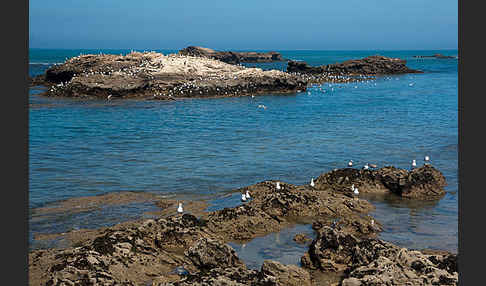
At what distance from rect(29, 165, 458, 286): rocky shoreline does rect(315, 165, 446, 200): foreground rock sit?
5.06 ft

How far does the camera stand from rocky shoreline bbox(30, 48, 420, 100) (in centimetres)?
3884

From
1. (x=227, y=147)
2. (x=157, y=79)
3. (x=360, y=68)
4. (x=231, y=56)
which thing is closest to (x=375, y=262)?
(x=227, y=147)

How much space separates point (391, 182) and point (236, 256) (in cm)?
681

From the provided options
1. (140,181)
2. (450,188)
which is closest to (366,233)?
(450,188)

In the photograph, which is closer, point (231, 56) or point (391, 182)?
point (391, 182)

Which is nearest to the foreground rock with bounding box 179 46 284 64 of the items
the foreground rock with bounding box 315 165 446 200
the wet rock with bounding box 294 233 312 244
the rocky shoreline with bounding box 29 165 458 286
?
the foreground rock with bounding box 315 165 446 200

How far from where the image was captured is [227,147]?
65.8 feet

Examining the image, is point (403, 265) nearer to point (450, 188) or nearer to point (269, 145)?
point (450, 188)

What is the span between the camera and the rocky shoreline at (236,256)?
707 centimetres

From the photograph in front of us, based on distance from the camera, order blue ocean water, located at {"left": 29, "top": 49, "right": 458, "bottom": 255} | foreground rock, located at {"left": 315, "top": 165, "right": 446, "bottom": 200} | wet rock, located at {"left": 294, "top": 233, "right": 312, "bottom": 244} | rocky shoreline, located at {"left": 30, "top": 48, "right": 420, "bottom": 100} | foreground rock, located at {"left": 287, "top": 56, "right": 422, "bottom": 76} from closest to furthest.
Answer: wet rock, located at {"left": 294, "top": 233, "right": 312, "bottom": 244}
blue ocean water, located at {"left": 29, "top": 49, "right": 458, "bottom": 255}
foreground rock, located at {"left": 315, "top": 165, "right": 446, "bottom": 200}
rocky shoreline, located at {"left": 30, "top": 48, "right": 420, "bottom": 100}
foreground rock, located at {"left": 287, "top": 56, "right": 422, "bottom": 76}

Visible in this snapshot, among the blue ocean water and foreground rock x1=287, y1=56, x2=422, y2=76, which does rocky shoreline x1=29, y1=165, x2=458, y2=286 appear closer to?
the blue ocean water

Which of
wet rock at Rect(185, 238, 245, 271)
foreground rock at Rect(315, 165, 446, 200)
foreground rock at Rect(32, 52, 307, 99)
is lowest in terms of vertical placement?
wet rock at Rect(185, 238, 245, 271)

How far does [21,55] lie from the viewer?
4324 millimetres

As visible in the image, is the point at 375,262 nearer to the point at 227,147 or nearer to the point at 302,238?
the point at 302,238
